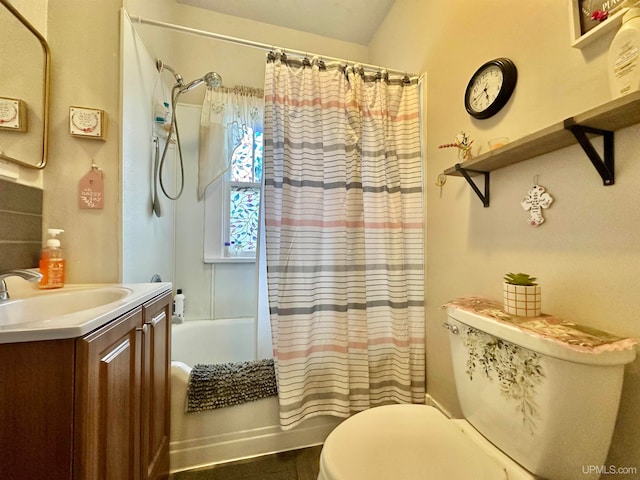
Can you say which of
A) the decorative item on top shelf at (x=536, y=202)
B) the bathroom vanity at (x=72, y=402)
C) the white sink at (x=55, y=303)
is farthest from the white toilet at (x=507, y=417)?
the white sink at (x=55, y=303)

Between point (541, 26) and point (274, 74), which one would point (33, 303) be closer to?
point (274, 74)

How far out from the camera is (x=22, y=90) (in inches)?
39.1

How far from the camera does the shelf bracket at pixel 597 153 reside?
69 cm

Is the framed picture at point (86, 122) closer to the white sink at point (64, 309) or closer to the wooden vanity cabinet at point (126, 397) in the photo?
the white sink at point (64, 309)

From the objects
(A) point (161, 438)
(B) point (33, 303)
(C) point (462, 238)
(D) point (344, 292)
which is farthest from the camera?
(D) point (344, 292)

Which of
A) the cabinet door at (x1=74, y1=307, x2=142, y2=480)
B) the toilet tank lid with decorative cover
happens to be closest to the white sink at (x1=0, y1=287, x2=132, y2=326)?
the cabinet door at (x1=74, y1=307, x2=142, y2=480)

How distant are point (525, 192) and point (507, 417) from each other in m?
0.76

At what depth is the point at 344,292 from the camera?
4.55 feet

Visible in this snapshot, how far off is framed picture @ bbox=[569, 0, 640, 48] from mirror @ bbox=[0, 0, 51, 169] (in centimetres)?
187

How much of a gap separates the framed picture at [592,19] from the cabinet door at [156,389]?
5.25 ft

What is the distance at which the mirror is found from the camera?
0.95 meters

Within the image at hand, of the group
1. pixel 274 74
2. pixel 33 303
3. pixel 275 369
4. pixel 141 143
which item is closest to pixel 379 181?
pixel 274 74

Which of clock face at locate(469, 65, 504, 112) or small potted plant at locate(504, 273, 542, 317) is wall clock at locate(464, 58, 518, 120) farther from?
small potted plant at locate(504, 273, 542, 317)

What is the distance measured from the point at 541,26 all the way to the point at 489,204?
0.63 metres
